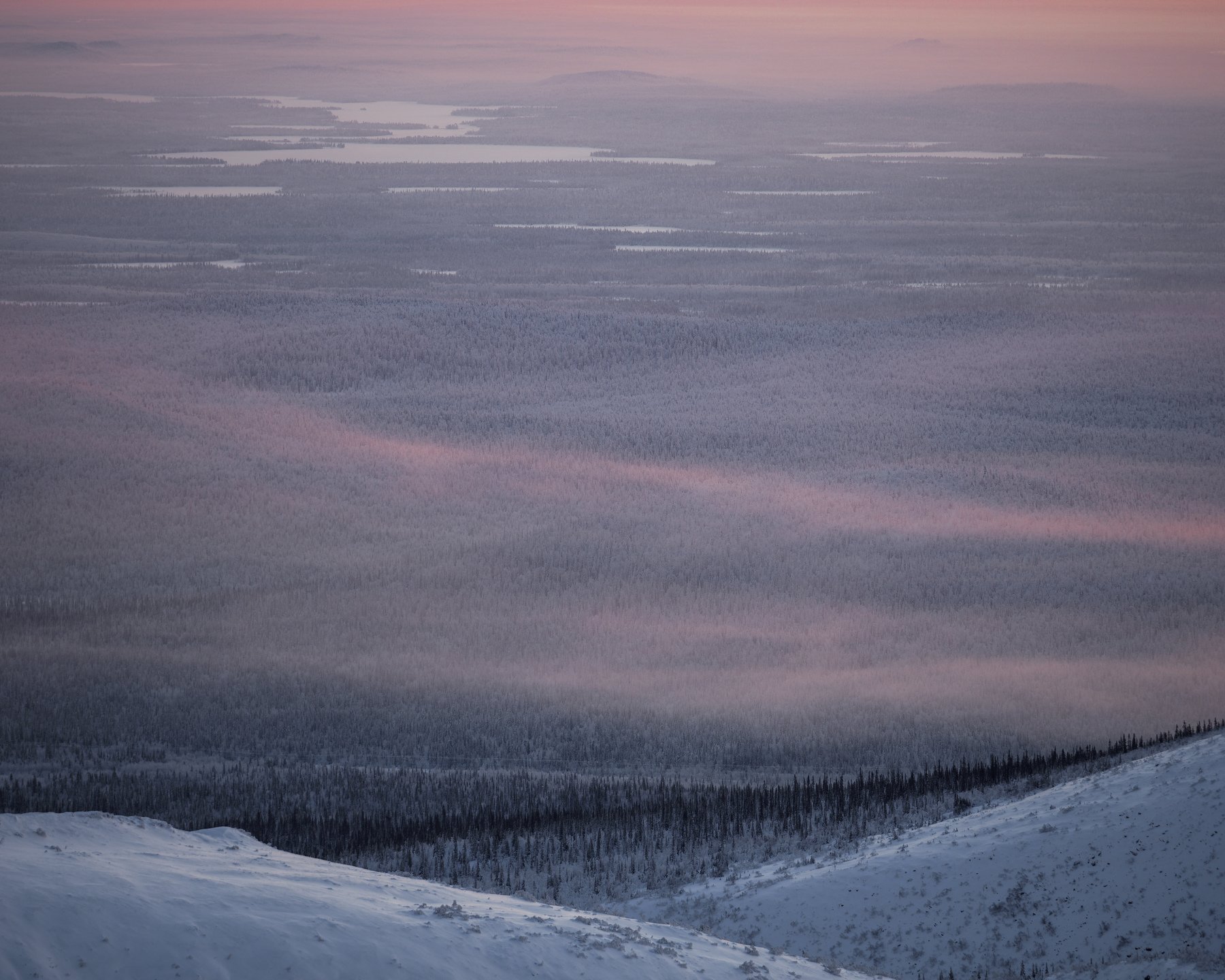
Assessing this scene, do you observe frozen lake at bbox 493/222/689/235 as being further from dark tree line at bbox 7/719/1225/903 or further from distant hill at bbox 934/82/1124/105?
distant hill at bbox 934/82/1124/105

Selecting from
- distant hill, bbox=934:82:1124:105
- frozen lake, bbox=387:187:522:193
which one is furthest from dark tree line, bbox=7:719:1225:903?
distant hill, bbox=934:82:1124:105

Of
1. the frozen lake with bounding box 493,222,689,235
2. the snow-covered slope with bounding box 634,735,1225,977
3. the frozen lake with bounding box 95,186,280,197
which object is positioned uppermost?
the frozen lake with bounding box 95,186,280,197

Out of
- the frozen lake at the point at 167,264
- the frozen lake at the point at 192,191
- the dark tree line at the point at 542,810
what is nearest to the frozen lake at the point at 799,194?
the frozen lake at the point at 192,191

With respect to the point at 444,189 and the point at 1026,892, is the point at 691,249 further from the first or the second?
the point at 1026,892

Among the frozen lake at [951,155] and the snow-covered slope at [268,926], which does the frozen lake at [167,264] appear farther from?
the frozen lake at [951,155]

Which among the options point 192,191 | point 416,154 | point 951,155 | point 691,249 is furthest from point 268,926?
point 951,155

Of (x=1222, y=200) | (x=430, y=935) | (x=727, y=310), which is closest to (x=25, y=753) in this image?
(x=430, y=935)
